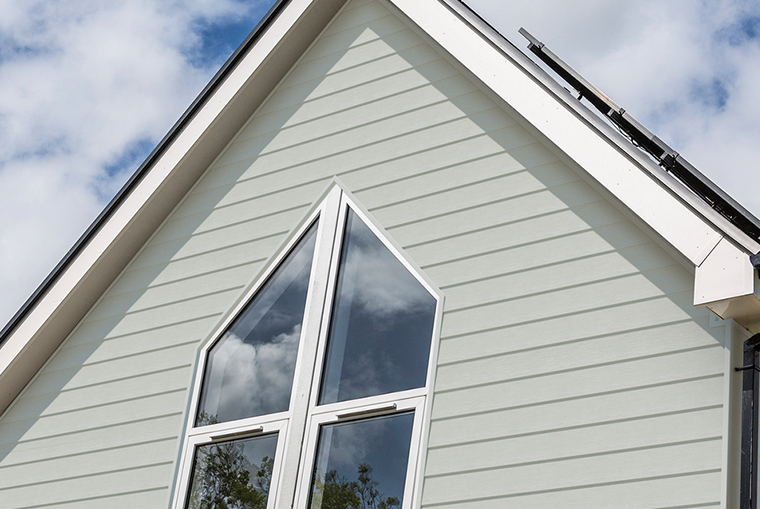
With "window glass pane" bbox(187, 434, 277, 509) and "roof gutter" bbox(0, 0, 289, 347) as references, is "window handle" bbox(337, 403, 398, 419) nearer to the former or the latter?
"window glass pane" bbox(187, 434, 277, 509)

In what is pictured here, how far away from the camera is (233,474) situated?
16.1ft

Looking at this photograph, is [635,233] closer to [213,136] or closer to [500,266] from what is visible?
[500,266]

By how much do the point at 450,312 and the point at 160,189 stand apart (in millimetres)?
2626

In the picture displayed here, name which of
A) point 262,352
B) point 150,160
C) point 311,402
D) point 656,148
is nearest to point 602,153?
point 656,148

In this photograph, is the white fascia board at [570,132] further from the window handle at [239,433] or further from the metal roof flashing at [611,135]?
the window handle at [239,433]

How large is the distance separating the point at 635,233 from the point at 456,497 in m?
1.64

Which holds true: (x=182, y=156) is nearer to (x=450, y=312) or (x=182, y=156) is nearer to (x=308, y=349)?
(x=308, y=349)

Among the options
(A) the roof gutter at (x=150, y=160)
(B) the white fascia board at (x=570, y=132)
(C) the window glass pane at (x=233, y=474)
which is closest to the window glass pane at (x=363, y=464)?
(C) the window glass pane at (x=233, y=474)

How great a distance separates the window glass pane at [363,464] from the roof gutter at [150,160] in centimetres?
267

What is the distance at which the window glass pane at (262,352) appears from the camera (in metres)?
5.04

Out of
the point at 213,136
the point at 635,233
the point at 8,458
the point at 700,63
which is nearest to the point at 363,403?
the point at 635,233

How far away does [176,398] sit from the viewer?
211 inches

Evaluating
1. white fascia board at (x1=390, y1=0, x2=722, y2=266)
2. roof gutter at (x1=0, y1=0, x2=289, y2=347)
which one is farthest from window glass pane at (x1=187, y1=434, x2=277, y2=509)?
white fascia board at (x1=390, y1=0, x2=722, y2=266)

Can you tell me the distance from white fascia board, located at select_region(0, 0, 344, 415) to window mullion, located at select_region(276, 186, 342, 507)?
46.9 inches
